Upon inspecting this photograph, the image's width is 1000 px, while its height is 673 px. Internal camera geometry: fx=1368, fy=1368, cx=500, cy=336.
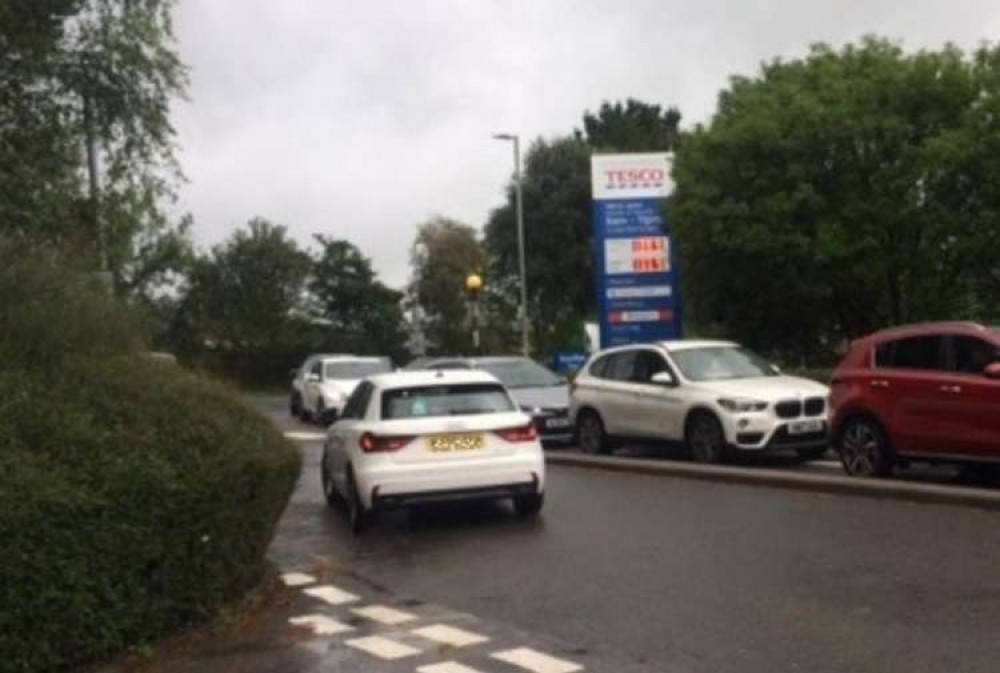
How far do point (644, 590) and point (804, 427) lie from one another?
8.04 m

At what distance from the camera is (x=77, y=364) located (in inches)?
364

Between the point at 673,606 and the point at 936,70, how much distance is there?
19.9 meters

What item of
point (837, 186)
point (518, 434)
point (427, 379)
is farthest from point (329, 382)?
point (518, 434)

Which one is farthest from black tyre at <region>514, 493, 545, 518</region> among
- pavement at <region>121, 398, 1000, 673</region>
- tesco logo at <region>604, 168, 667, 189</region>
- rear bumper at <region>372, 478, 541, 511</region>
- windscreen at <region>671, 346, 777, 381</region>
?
tesco logo at <region>604, 168, 667, 189</region>

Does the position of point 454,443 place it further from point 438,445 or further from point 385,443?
point 385,443

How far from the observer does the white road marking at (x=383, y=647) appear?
7.74m

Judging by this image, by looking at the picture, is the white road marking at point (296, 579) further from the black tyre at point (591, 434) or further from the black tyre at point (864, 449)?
the black tyre at point (591, 434)

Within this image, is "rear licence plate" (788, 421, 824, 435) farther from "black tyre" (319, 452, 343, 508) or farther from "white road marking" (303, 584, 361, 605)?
"white road marking" (303, 584, 361, 605)

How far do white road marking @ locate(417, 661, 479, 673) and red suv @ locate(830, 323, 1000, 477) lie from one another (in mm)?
7298

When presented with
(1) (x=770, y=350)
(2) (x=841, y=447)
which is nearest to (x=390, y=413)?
(2) (x=841, y=447)

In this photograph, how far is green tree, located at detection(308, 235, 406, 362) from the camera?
66.0 meters

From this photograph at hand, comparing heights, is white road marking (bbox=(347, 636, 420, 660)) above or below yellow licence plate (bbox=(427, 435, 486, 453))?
below


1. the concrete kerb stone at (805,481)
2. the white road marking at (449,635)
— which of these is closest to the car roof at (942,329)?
the concrete kerb stone at (805,481)

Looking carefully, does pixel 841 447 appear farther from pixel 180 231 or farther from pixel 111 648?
pixel 180 231
